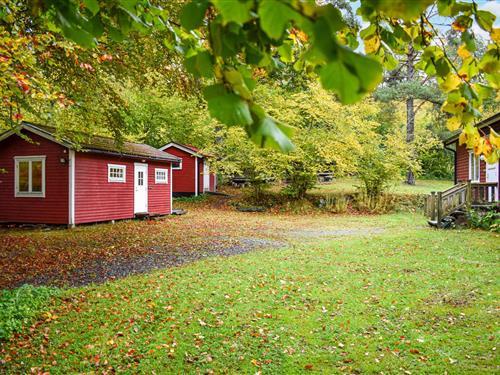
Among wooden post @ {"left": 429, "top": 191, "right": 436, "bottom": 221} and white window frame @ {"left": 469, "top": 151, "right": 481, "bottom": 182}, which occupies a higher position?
white window frame @ {"left": 469, "top": 151, "right": 481, "bottom": 182}

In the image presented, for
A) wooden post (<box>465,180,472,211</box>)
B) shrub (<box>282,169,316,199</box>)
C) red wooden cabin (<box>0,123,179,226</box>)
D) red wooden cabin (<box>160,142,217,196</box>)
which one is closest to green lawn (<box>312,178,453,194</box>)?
shrub (<box>282,169,316,199</box>)

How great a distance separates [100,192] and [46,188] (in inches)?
75.2

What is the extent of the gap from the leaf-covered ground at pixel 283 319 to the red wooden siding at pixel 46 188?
8332mm

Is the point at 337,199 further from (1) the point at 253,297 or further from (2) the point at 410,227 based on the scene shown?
(1) the point at 253,297

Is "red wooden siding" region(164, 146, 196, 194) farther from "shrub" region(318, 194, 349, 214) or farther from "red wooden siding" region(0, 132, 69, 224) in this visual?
"red wooden siding" region(0, 132, 69, 224)

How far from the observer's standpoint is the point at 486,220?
12.4 meters

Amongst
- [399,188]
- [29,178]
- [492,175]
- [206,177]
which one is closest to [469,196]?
[492,175]

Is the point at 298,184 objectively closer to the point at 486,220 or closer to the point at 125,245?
the point at 486,220

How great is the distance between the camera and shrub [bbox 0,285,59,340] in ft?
15.7

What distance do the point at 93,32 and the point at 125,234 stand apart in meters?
11.9

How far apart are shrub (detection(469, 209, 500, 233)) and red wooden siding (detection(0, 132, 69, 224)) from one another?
14.2m

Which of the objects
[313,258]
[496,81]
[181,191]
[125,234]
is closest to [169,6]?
[313,258]

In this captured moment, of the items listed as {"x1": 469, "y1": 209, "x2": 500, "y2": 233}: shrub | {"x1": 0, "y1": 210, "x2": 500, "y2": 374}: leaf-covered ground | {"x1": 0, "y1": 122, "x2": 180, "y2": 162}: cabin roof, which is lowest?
{"x1": 0, "y1": 210, "x2": 500, "y2": 374}: leaf-covered ground

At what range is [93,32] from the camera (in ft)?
4.92
